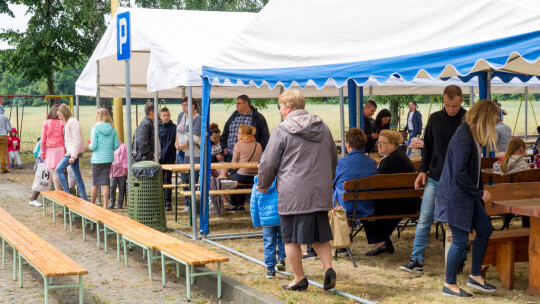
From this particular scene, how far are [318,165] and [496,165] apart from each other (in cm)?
419

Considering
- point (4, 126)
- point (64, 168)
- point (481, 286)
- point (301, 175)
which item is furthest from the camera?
point (4, 126)

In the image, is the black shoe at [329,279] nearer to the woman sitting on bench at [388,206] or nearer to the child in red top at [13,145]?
the woman sitting on bench at [388,206]

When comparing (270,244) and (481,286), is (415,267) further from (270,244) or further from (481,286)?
(270,244)

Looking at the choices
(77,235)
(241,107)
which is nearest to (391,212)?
(241,107)

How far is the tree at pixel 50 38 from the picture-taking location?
82.5 ft

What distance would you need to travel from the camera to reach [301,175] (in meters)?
5.92

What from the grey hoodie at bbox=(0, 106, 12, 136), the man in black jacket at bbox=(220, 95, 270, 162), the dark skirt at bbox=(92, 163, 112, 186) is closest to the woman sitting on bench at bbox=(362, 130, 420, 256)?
the man in black jacket at bbox=(220, 95, 270, 162)

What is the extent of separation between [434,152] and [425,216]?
627 millimetres

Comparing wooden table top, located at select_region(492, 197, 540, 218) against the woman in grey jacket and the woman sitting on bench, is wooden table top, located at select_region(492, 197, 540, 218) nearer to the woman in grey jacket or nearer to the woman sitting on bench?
the woman in grey jacket

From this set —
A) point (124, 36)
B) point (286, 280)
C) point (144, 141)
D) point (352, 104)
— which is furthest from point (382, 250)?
point (144, 141)

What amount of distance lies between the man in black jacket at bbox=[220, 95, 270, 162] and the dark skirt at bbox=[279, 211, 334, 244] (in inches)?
203

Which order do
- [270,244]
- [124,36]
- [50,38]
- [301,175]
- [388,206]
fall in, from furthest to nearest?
[50,38] → [124,36] → [388,206] → [270,244] → [301,175]

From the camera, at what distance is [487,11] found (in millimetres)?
6070

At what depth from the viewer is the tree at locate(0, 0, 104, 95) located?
25.1 meters
